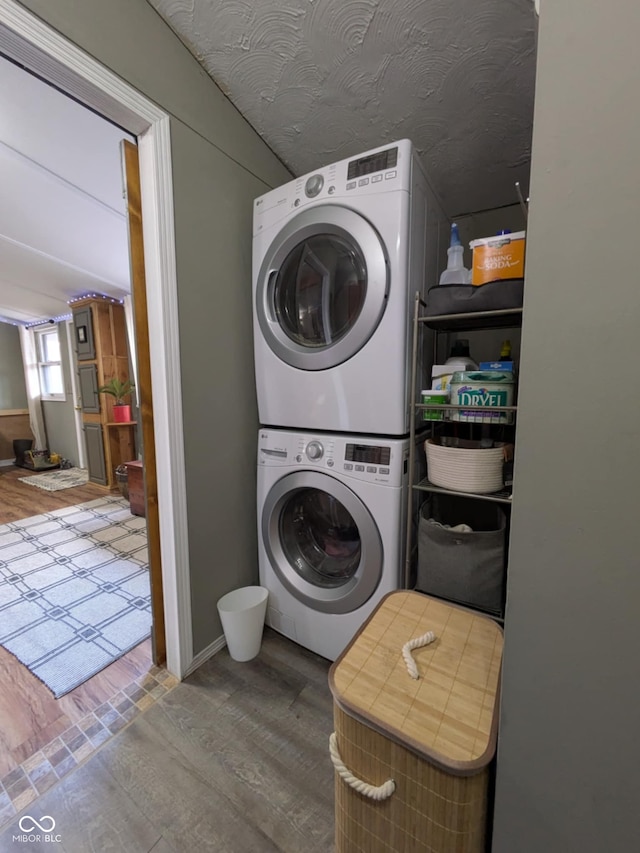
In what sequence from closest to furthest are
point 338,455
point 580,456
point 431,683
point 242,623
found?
point 580,456 → point 431,683 → point 338,455 → point 242,623

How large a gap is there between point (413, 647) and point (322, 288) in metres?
1.08

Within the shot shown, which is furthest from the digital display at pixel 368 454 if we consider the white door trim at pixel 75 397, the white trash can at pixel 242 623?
the white door trim at pixel 75 397

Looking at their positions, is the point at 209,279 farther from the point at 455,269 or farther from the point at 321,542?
the point at 321,542

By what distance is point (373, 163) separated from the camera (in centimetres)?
99

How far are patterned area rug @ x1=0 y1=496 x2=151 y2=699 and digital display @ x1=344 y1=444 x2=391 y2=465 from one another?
1276 millimetres

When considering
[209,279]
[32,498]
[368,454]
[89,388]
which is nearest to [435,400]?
[368,454]

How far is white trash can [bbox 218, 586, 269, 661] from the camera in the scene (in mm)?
1252

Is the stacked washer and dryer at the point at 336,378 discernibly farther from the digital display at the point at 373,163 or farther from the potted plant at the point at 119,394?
the potted plant at the point at 119,394

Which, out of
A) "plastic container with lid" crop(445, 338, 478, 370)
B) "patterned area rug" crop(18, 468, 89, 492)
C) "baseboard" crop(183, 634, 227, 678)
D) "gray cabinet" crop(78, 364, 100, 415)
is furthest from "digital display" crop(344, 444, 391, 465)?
"patterned area rug" crop(18, 468, 89, 492)

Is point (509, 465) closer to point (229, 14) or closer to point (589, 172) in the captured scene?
point (589, 172)

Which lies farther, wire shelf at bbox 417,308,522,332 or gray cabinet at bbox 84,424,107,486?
gray cabinet at bbox 84,424,107,486

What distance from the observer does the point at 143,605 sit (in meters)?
1.71

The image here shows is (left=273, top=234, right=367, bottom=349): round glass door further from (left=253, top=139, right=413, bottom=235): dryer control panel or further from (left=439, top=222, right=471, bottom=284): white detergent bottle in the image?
(left=439, top=222, right=471, bottom=284): white detergent bottle

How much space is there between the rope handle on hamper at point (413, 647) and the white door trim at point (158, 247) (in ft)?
2.68
